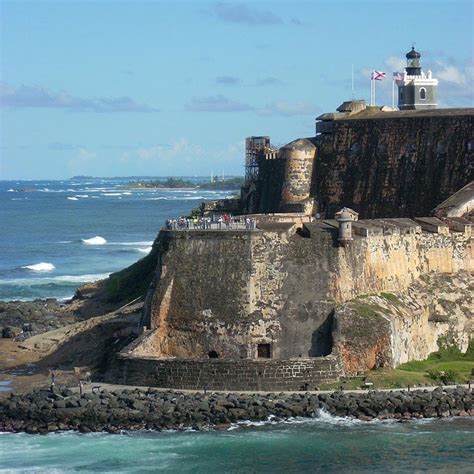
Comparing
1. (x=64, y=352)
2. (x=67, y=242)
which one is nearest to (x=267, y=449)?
(x=64, y=352)

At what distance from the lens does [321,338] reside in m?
42.1

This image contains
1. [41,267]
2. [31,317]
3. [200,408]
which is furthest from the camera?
[41,267]

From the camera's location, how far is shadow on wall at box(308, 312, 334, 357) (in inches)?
1652

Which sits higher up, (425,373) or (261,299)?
(261,299)

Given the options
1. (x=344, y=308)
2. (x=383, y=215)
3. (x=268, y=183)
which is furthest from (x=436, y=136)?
(x=344, y=308)

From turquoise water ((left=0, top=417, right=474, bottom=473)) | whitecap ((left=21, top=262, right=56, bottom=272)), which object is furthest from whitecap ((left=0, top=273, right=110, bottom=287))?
turquoise water ((left=0, top=417, right=474, bottom=473))

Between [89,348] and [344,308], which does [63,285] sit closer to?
[89,348]

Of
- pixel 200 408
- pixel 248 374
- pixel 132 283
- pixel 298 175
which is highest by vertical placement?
pixel 298 175

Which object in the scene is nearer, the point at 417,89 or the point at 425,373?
the point at 425,373

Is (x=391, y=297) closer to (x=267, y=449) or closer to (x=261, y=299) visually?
(x=261, y=299)

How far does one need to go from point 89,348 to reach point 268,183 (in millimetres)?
19082

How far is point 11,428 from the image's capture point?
38.4 meters

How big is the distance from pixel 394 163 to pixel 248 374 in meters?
20.0

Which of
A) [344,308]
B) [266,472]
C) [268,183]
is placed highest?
[268,183]
